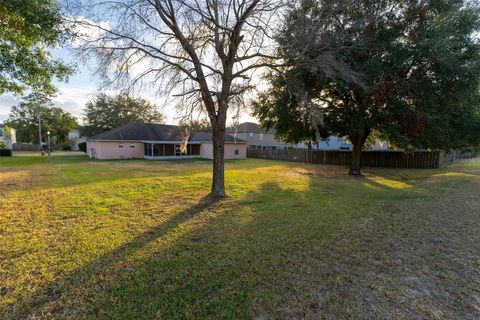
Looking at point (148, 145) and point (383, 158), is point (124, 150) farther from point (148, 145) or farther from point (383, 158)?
point (383, 158)

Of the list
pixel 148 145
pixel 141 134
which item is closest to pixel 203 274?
pixel 148 145

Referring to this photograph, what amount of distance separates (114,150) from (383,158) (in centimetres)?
2434

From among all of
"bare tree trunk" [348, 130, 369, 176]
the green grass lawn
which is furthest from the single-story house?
the green grass lawn

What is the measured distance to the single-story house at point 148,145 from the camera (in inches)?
939

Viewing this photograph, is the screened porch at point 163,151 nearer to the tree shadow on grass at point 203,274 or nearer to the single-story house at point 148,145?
the single-story house at point 148,145

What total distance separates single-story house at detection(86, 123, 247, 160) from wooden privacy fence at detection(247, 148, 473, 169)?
651 centimetres

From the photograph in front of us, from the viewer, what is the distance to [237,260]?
3.54 metres

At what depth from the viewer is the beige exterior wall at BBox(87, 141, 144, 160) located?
2352cm

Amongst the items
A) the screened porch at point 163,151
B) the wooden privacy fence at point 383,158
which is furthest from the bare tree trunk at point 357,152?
the screened porch at point 163,151

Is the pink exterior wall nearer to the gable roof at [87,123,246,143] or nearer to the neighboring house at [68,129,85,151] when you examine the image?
the gable roof at [87,123,246,143]

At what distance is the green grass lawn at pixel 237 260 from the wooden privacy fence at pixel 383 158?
45.9 feet

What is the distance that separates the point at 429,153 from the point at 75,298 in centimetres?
2263

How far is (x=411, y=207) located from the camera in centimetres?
670

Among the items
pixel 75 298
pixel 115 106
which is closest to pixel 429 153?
pixel 75 298
